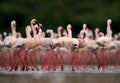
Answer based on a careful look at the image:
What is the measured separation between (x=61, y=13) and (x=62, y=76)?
40.7ft

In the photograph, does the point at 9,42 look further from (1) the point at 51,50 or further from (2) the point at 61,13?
(2) the point at 61,13

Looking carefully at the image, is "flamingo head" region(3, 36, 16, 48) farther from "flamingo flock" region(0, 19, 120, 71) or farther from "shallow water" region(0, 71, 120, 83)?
"shallow water" region(0, 71, 120, 83)

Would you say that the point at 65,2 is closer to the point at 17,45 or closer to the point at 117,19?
the point at 117,19

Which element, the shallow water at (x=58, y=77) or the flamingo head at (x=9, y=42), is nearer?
the shallow water at (x=58, y=77)

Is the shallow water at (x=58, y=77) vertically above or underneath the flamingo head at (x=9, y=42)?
underneath

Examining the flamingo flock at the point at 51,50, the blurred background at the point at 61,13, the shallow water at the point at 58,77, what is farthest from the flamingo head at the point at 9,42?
the blurred background at the point at 61,13

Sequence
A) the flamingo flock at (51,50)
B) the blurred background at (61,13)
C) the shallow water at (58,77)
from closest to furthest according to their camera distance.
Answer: the shallow water at (58,77) < the flamingo flock at (51,50) < the blurred background at (61,13)

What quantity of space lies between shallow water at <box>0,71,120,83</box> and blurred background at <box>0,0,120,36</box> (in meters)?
10.2

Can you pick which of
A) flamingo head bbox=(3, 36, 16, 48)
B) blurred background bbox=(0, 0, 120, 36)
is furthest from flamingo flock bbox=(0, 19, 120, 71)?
blurred background bbox=(0, 0, 120, 36)

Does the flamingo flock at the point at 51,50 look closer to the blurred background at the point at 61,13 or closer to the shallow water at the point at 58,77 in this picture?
the shallow water at the point at 58,77

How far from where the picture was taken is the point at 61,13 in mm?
29031

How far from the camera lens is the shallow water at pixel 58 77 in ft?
53.0

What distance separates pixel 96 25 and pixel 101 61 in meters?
→ 8.65

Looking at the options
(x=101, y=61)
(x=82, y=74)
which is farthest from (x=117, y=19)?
(x=82, y=74)
